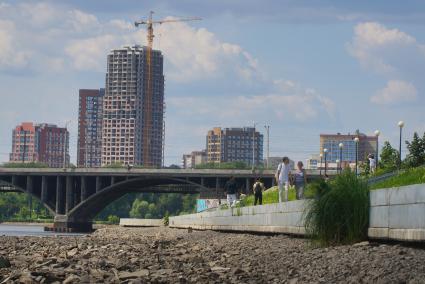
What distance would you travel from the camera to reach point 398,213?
18.2 m

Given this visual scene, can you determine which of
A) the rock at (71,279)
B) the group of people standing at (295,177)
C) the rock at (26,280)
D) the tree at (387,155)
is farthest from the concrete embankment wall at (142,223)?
the rock at (71,279)

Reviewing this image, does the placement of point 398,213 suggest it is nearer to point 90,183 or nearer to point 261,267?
point 261,267

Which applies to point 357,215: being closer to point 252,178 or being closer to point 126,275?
point 126,275

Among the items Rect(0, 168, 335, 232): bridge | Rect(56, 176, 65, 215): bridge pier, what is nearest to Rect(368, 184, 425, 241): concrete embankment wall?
Rect(0, 168, 335, 232): bridge

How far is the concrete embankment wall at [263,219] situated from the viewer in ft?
89.5

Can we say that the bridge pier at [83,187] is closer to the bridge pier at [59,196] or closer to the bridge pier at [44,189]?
the bridge pier at [59,196]

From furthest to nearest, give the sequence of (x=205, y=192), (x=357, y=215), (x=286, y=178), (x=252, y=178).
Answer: (x=252, y=178) → (x=205, y=192) → (x=286, y=178) → (x=357, y=215)

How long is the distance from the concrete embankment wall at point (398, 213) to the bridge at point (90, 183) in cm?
10443

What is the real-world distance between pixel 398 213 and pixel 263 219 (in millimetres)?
15819

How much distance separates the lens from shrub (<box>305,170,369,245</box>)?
20.6m

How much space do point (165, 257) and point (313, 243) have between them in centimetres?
482

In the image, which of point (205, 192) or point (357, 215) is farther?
point (205, 192)

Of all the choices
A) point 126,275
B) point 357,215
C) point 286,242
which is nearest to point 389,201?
point 357,215

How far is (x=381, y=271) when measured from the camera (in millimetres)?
15172
